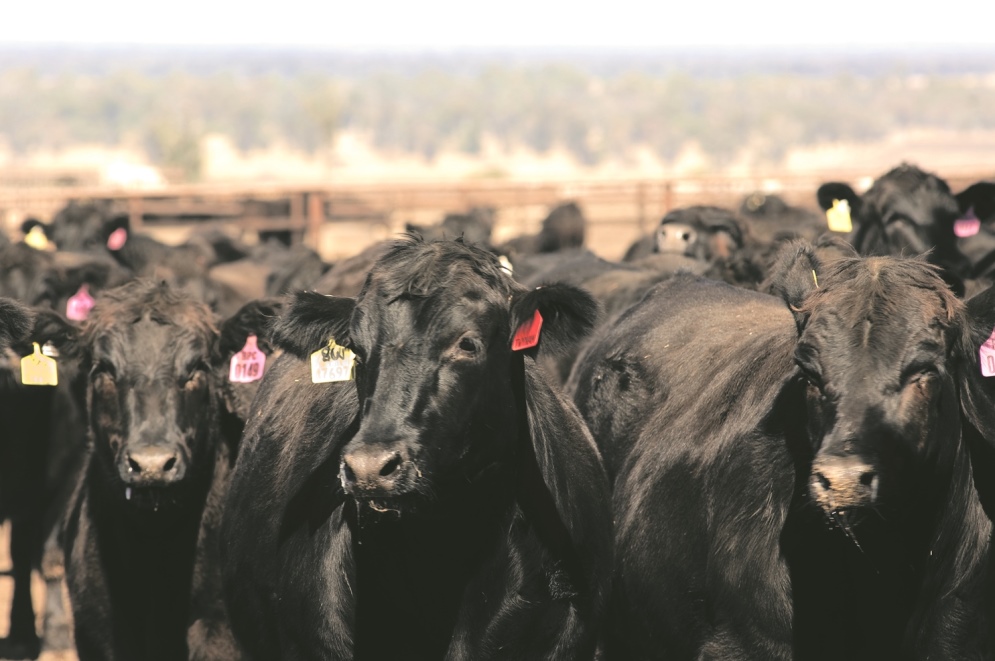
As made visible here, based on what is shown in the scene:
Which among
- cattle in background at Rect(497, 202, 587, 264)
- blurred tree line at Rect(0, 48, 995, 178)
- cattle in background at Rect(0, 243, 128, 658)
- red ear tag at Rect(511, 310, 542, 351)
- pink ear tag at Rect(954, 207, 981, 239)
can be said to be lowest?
blurred tree line at Rect(0, 48, 995, 178)

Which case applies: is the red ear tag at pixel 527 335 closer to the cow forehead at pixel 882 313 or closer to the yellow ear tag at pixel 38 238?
the cow forehead at pixel 882 313

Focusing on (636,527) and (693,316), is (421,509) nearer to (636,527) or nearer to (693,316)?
(636,527)

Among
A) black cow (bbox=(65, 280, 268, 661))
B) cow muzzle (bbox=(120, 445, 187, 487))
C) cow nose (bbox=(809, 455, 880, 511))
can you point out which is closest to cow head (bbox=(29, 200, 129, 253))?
black cow (bbox=(65, 280, 268, 661))

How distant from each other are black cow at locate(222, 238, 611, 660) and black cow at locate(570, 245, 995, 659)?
0.34 metres

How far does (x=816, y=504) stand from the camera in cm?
405

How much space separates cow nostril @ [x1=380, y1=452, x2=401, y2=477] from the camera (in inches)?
156

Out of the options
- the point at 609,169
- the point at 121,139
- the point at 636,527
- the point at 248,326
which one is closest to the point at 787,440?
the point at 636,527

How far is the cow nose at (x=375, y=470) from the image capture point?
395 cm

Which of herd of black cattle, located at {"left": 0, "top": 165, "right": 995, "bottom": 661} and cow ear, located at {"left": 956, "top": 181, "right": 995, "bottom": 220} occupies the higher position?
cow ear, located at {"left": 956, "top": 181, "right": 995, "bottom": 220}

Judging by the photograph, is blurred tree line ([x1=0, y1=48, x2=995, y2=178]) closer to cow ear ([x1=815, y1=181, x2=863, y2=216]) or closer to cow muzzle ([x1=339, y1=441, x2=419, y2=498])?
cow ear ([x1=815, y1=181, x2=863, y2=216])

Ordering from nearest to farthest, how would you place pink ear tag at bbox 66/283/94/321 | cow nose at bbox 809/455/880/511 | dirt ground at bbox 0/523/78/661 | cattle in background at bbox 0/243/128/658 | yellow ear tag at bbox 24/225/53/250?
cow nose at bbox 809/455/880/511 < dirt ground at bbox 0/523/78/661 < cattle in background at bbox 0/243/128/658 < pink ear tag at bbox 66/283/94/321 < yellow ear tag at bbox 24/225/53/250

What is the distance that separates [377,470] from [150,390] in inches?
83.5

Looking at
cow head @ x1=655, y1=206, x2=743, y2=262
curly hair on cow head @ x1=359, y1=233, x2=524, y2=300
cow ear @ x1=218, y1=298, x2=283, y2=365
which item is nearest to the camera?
curly hair on cow head @ x1=359, y1=233, x2=524, y2=300

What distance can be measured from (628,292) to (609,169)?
126 meters
